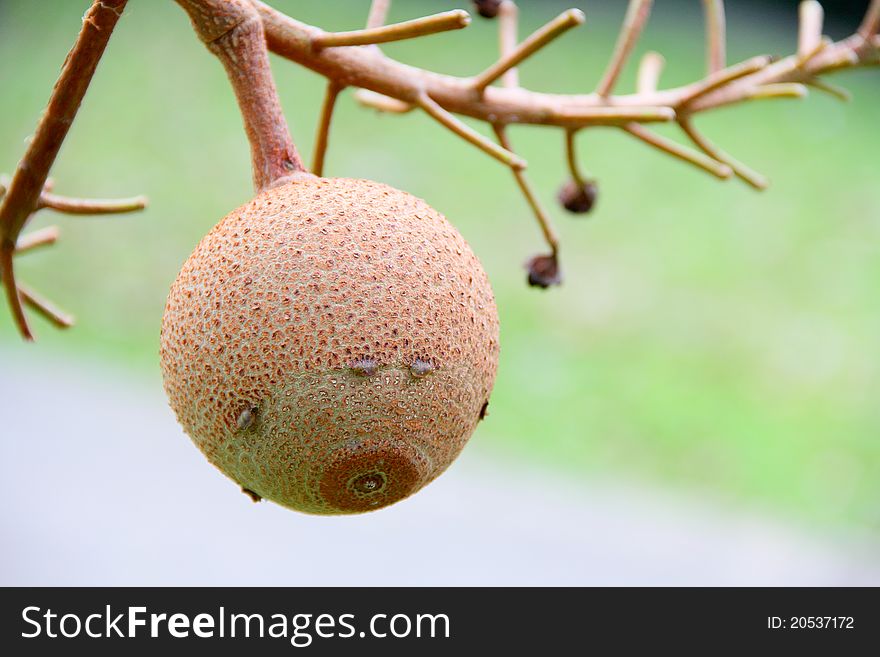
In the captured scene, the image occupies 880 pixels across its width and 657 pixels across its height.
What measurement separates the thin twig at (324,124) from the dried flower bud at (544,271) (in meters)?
0.20

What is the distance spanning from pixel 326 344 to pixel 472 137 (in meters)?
0.21

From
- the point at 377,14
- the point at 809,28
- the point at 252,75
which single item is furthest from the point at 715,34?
the point at 252,75

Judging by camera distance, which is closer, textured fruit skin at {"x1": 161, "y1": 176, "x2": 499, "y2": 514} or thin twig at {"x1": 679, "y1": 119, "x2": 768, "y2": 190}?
textured fruit skin at {"x1": 161, "y1": 176, "x2": 499, "y2": 514}

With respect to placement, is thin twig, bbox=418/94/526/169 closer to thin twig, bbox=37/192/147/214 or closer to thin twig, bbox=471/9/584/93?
thin twig, bbox=471/9/584/93

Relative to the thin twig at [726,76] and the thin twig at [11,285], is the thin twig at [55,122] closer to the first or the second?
the thin twig at [11,285]

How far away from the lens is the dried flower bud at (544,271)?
0.80 metres

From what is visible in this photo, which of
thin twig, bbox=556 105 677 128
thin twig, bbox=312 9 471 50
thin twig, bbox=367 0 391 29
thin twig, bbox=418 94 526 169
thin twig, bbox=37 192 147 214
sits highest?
thin twig, bbox=312 9 471 50

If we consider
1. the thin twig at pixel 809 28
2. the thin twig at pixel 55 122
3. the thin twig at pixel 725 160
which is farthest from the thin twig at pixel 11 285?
the thin twig at pixel 809 28

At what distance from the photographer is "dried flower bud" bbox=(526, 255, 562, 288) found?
2.61 feet

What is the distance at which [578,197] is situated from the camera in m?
0.89

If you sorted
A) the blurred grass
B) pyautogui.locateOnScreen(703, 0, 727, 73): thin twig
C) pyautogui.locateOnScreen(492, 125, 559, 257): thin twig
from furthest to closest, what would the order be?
the blurred grass
pyautogui.locateOnScreen(703, 0, 727, 73): thin twig
pyautogui.locateOnScreen(492, 125, 559, 257): thin twig

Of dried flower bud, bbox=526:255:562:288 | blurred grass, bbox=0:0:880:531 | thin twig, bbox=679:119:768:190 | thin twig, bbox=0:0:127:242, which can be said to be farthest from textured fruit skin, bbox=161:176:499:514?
blurred grass, bbox=0:0:880:531

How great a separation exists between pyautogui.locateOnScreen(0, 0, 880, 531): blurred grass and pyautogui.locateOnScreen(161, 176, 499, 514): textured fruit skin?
242cm

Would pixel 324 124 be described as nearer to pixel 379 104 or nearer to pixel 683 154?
pixel 379 104
